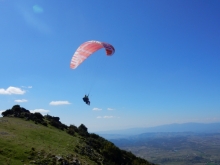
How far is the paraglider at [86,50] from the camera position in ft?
92.9

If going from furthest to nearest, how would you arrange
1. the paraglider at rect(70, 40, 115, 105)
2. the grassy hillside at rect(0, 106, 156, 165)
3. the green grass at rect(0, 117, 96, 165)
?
the paraglider at rect(70, 40, 115, 105)
the grassy hillside at rect(0, 106, 156, 165)
the green grass at rect(0, 117, 96, 165)

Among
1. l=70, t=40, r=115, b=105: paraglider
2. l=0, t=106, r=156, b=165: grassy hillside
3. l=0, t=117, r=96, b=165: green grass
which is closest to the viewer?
l=0, t=117, r=96, b=165: green grass

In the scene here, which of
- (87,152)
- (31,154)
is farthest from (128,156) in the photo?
(31,154)

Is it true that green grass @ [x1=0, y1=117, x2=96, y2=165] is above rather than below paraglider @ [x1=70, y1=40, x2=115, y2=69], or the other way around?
below

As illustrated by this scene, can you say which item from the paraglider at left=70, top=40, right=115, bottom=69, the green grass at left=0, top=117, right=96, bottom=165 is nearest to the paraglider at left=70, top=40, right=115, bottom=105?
the paraglider at left=70, top=40, right=115, bottom=69

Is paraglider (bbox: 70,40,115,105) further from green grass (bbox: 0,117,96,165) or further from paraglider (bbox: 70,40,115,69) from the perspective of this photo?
green grass (bbox: 0,117,96,165)

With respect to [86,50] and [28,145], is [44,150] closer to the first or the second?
[28,145]

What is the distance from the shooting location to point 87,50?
28.7m

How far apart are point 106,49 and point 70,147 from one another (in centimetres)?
1439

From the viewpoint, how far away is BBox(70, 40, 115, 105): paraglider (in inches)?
1115

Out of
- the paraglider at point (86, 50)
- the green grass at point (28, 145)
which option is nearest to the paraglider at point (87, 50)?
the paraglider at point (86, 50)

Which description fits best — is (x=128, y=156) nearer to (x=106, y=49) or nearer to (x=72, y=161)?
(x=72, y=161)

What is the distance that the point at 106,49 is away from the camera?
1133 inches

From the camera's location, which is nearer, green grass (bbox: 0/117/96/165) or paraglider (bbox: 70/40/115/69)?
green grass (bbox: 0/117/96/165)
